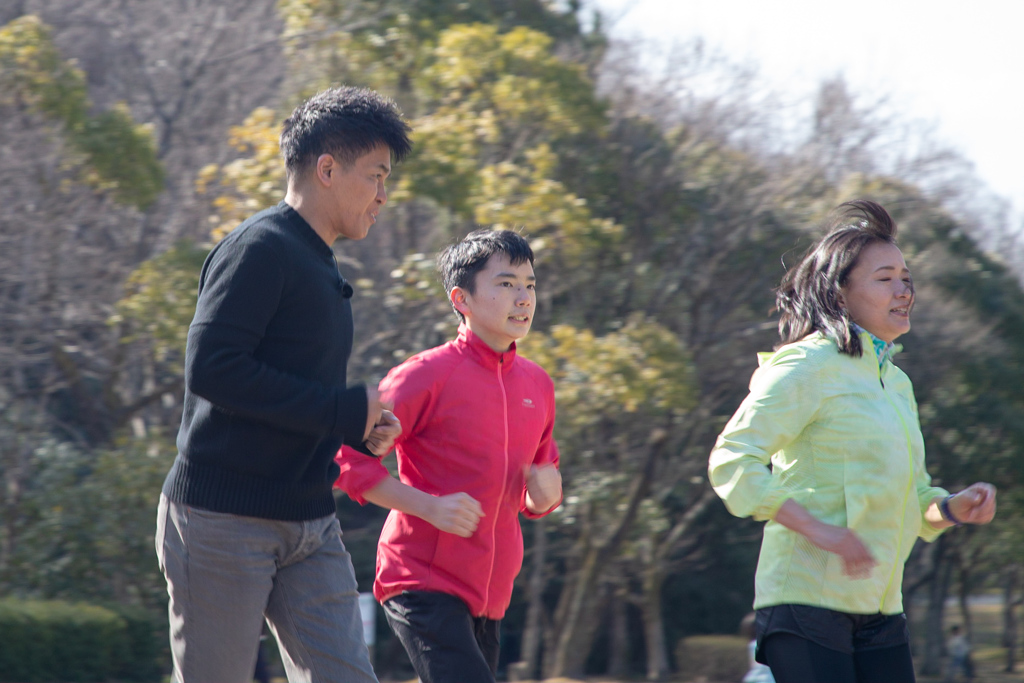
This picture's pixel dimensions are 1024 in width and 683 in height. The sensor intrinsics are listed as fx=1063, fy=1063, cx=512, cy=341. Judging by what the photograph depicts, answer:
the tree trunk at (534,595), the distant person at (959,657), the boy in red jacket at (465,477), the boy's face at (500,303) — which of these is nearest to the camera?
the boy in red jacket at (465,477)

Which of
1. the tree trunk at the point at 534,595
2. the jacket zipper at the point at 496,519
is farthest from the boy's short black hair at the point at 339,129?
the tree trunk at the point at 534,595

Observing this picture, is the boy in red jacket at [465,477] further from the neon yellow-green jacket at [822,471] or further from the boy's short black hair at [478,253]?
the neon yellow-green jacket at [822,471]

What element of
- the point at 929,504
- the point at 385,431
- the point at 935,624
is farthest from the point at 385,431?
the point at 935,624

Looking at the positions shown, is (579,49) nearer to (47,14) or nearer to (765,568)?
(47,14)

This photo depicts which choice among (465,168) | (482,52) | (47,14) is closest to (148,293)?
(465,168)

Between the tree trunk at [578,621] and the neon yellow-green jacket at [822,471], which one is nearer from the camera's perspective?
the neon yellow-green jacket at [822,471]

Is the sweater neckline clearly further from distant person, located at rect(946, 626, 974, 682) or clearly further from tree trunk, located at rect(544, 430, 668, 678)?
distant person, located at rect(946, 626, 974, 682)

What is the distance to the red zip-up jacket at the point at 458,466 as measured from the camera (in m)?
2.96

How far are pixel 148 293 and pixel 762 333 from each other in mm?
7026

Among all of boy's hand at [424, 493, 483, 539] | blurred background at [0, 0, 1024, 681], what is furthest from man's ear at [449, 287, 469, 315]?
blurred background at [0, 0, 1024, 681]

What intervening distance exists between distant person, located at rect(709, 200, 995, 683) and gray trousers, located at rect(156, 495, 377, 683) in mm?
1015

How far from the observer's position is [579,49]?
12797 millimetres

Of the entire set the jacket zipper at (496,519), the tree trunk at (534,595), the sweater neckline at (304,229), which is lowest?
the tree trunk at (534,595)

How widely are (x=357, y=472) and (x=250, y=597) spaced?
524 mm
